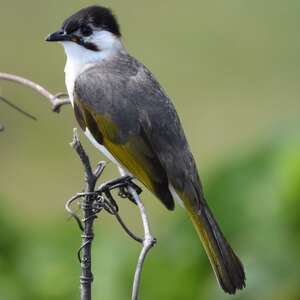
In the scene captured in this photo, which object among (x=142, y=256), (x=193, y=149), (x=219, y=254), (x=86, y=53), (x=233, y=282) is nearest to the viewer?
(x=142, y=256)

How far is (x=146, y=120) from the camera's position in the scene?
5.14 meters

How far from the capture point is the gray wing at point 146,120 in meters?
5.08

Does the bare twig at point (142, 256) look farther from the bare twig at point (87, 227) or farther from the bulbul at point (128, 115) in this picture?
the bulbul at point (128, 115)

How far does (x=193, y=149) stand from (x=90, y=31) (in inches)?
169

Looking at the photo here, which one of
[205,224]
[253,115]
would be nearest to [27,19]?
[253,115]

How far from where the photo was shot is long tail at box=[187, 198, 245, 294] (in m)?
4.57

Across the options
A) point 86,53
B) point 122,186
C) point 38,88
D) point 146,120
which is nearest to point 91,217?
point 38,88

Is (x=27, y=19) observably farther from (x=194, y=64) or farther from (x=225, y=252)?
(x=225, y=252)

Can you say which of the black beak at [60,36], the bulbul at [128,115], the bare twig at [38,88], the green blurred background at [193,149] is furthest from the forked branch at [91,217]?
the green blurred background at [193,149]

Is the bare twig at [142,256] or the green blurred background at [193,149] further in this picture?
the green blurred background at [193,149]

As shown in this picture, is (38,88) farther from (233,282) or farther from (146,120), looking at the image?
(233,282)

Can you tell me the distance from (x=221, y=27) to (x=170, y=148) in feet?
21.1

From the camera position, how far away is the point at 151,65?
10789mm

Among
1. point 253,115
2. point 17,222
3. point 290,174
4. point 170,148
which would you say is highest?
point 170,148
